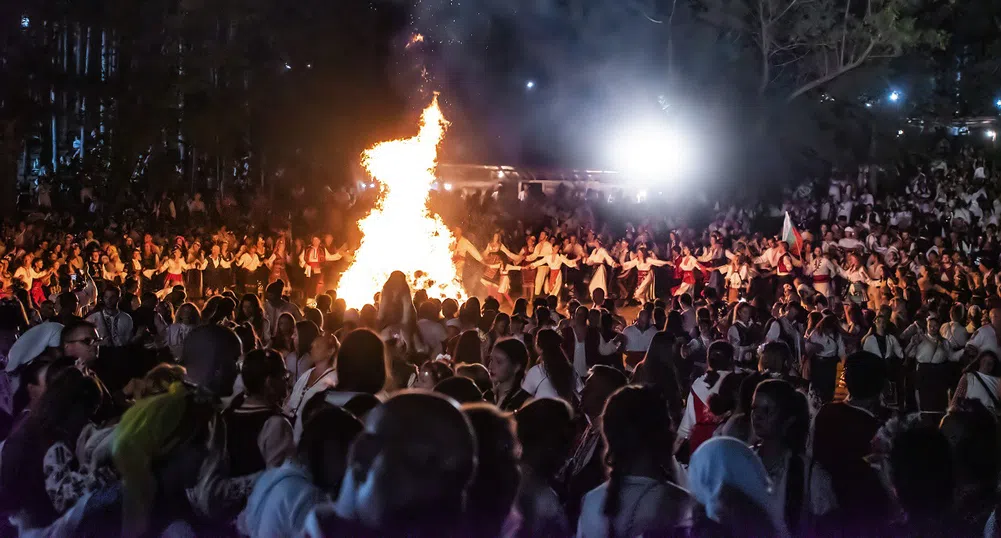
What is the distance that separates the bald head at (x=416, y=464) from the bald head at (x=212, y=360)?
177 cm

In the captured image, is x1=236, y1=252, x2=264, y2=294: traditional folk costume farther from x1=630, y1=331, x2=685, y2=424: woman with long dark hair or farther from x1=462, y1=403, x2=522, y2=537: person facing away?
x1=462, y1=403, x2=522, y2=537: person facing away

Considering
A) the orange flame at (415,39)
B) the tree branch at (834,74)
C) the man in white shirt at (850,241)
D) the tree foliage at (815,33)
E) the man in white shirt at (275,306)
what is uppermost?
the orange flame at (415,39)

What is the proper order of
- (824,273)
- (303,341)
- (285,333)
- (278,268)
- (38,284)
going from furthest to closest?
(278,268), (824,273), (38,284), (285,333), (303,341)

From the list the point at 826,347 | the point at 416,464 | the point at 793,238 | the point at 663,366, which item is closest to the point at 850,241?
the point at 793,238

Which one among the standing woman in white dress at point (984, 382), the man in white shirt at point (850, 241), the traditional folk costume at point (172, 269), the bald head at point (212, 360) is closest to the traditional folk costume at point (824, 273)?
the man in white shirt at point (850, 241)

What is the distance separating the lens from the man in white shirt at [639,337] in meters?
9.80

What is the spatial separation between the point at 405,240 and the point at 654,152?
37.7 feet

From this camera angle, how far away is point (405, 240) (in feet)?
71.4

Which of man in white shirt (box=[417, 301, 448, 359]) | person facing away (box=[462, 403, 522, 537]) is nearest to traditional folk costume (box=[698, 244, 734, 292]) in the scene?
man in white shirt (box=[417, 301, 448, 359])

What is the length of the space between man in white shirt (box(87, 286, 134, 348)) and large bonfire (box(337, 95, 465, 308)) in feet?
21.8

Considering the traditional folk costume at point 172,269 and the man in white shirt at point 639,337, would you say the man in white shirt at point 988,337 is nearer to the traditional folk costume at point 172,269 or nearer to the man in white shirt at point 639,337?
Result: the man in white shirt at point 639,337

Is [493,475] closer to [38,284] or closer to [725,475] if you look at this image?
[725,475]

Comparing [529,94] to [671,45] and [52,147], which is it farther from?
[52,147]

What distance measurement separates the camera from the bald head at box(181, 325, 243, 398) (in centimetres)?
434
